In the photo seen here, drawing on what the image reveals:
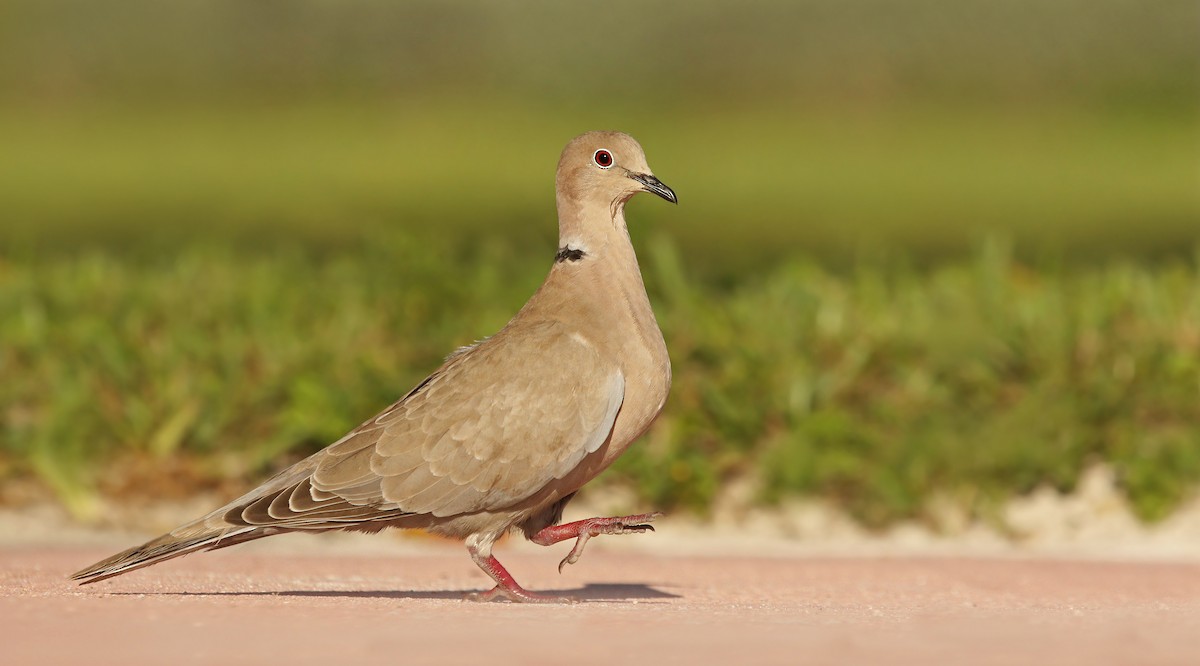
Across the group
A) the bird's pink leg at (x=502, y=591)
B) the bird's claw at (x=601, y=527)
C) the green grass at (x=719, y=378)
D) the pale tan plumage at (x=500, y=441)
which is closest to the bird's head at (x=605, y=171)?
the pale tan plumage at (x=500, y=441)

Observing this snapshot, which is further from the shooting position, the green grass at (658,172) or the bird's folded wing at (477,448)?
the green grass at (658,172)

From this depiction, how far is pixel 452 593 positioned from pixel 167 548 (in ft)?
3.30

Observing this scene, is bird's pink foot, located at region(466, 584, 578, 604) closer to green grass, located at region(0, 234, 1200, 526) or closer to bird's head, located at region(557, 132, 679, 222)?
bird's head, located at region(557, 132, 679, 222)

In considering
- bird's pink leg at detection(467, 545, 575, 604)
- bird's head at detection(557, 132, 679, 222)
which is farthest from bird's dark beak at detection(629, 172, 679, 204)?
bird's pink leg at detection(467, 545, 575, 604)

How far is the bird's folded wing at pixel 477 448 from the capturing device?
5.45 meters

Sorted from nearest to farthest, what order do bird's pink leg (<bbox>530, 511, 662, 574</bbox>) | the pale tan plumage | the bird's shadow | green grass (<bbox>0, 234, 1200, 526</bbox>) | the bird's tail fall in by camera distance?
the bird's tail < the bird's shadow < the pale tan plumage < bird's pink leg (<bbox>530, 511, 662, 574</bbox>) < green grass (<bbox>0, 234, 1200, 526</bbox>)

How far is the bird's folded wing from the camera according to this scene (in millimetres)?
5453

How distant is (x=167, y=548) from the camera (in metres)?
5.25

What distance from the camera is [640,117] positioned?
25.4 metres

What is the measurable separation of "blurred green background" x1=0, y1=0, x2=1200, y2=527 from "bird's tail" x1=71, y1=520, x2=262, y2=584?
7.30 feet

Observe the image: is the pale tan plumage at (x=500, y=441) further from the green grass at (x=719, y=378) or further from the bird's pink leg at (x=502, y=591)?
the green grass at (x=719, y=378)

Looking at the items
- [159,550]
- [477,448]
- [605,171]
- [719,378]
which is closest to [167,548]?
[159,550]

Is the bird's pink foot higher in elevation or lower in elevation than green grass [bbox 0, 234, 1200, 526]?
lower

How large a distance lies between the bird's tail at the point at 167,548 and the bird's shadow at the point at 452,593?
0.30ft
